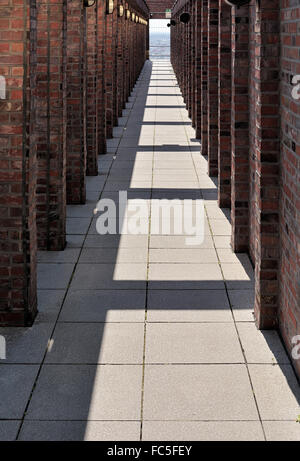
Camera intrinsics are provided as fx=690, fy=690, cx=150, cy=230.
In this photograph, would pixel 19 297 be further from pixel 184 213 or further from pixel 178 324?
pixel 184 213

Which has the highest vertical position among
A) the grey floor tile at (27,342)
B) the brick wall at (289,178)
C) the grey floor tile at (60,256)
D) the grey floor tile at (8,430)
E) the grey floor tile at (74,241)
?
the brick wall at (289,178)

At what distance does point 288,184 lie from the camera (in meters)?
4.35

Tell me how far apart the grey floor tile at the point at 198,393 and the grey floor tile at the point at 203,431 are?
0.18 feet

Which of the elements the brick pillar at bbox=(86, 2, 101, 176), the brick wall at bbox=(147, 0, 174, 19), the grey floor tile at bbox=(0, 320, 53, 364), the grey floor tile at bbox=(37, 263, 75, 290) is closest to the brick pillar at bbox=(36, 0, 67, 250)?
the grey floor tile at bbox=(37, 263, 75, 290)

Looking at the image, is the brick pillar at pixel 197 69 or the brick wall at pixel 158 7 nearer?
the brick pillar at pixel 197 69

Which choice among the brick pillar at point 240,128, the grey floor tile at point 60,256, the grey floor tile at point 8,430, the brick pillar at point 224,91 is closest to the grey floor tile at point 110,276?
the grey floor tile at point 60,256

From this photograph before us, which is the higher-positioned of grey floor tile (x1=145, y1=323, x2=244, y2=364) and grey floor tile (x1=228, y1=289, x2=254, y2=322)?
grey floor tile (x1=228, y1=289, x2=254, y2=322)

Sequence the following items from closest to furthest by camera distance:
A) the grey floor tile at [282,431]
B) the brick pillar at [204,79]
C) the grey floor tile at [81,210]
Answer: the grey floor tile at [282,431]
the grey floor tile at [81,210]
the brick pillar at [204,79]

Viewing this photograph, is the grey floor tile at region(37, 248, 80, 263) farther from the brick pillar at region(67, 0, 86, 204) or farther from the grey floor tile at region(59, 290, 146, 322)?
the brick pillar at region(67, 0, 86, 204)

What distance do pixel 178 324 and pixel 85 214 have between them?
3647 millimetres

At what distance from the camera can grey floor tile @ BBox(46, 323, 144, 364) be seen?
4395mm

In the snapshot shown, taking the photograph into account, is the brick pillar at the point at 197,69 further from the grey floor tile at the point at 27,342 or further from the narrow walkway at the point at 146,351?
the grey floor tile at the point at 27,342

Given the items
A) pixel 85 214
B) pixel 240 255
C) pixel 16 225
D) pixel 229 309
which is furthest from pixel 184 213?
pixel 16 225

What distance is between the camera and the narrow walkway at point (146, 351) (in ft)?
11.8
